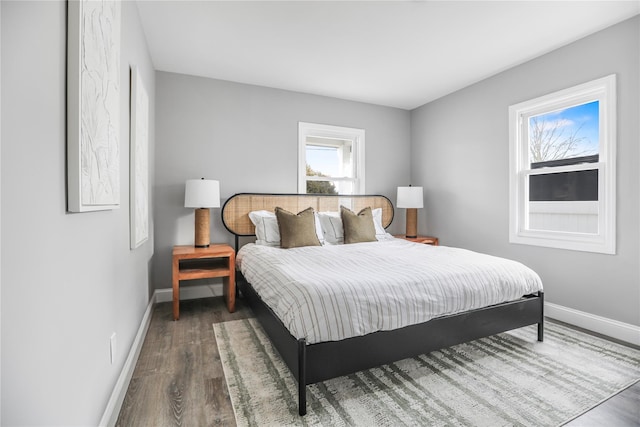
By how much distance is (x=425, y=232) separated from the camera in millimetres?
4891

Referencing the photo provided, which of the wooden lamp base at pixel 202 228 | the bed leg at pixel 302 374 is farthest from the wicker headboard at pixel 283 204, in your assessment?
the bed leg at pixel 302 374

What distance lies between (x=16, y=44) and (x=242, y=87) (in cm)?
339

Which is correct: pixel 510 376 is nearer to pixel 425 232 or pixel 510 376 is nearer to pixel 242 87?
pixel 425 232

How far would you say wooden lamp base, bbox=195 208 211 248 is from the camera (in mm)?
3473

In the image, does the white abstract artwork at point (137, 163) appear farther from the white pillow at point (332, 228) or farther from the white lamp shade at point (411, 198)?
the white lamp shade at point (411, 198)

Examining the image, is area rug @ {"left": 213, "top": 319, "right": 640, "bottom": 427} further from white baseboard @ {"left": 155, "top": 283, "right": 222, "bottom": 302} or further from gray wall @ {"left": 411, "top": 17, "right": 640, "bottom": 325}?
white baseboard @ {"left": 155, "top": 283, "right": 222, "bottom": 302}

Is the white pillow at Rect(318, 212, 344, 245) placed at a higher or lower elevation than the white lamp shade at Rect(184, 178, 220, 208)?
lower

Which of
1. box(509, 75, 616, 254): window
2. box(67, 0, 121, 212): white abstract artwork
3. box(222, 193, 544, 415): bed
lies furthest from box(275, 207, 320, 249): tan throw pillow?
box(509, 75, 616, 254): window

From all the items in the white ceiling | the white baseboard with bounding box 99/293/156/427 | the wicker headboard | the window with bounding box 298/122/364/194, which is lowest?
the white baseboard with bounding box 99/293/156/427

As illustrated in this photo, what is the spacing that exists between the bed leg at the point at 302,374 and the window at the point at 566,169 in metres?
2.85

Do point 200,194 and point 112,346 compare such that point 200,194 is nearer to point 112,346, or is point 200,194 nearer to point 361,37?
point 112,346

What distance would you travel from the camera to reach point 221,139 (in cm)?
391

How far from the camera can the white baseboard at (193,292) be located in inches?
143

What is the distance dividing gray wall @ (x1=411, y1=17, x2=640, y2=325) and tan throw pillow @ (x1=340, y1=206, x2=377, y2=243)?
134cm
